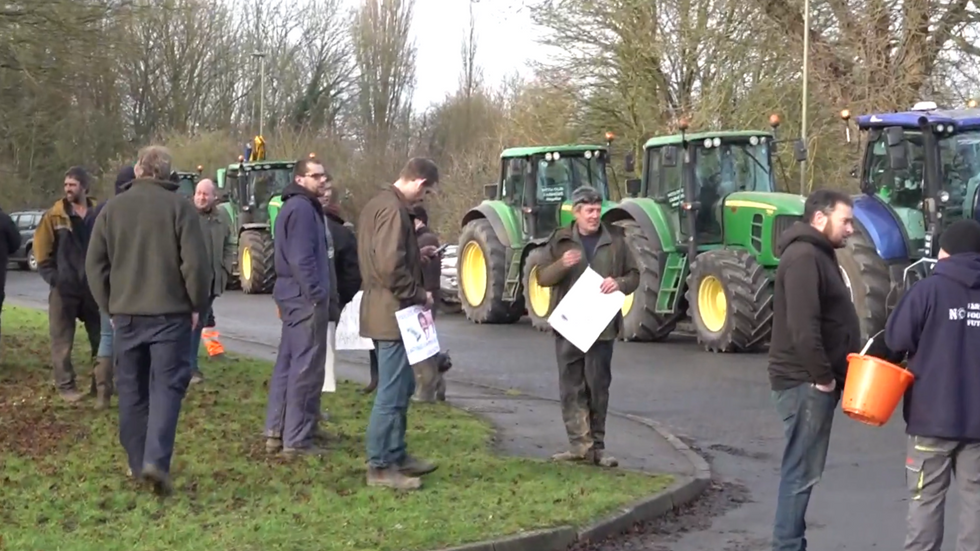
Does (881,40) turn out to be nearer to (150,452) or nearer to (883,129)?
(883,129)

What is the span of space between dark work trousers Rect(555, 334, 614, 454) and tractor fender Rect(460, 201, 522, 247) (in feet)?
42.4

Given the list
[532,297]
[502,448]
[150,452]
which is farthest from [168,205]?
[532,297]

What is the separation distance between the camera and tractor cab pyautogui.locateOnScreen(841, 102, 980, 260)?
49.9 feet

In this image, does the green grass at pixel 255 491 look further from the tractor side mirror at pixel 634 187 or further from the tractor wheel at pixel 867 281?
the tractor side mirror at pixel 634 187

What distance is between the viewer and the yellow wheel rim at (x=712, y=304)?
18422 mm

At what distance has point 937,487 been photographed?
22.1 feet

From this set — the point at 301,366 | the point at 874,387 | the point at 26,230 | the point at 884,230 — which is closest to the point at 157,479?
the point at 301,366

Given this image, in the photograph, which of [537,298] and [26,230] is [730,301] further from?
[26,230]

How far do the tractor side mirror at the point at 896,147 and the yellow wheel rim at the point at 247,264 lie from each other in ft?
61.6

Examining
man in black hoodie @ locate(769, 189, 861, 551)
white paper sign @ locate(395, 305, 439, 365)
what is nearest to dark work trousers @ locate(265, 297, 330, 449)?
white paper sign @ locate(395, 305, 439, 365)

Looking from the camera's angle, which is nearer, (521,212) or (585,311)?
(585,311)

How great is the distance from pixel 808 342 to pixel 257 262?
991 inches

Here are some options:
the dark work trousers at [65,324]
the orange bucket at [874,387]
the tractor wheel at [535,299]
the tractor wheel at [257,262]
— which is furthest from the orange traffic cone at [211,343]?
the tractor wheel at [257,262]

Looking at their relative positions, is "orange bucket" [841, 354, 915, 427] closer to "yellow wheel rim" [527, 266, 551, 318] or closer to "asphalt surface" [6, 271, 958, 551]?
"asphalt surface" [6, 271, 958, 551]
